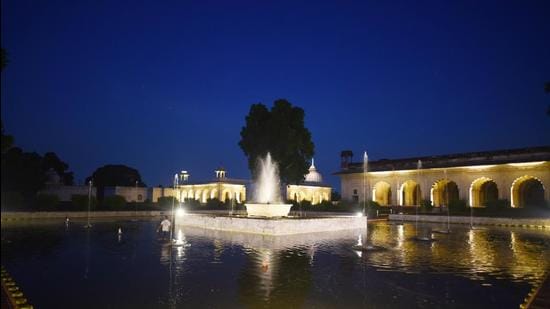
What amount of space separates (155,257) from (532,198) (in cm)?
4890

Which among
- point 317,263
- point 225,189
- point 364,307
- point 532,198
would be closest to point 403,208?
point 532,198

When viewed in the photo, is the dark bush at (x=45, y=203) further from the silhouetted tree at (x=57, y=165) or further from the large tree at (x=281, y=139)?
the silhouetted tree at (x=57, y=165)

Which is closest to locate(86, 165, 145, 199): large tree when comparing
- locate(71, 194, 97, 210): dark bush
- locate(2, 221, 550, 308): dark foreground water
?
locate(71, 194, 97, 210): dark bush

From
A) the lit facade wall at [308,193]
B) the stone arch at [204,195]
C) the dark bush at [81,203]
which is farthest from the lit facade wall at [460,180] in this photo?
the dark bush at [81,203]

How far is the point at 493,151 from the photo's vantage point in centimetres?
4681

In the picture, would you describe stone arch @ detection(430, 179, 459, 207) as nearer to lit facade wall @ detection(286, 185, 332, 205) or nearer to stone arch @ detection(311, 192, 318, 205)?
lit facade wall @ detection(286, 185, 332, 205)

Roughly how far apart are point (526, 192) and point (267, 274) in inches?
1884

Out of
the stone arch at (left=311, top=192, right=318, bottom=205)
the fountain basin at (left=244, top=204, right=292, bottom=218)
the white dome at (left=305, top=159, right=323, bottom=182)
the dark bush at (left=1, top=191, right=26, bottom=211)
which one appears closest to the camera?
the fountain basin at (left=244, top=204, right=292, bottom=218)

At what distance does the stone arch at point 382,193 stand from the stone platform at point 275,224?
2936 centimetres

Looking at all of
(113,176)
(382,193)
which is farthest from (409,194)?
(113,176)

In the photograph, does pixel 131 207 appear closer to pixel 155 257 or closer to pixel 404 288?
pixel 155 257

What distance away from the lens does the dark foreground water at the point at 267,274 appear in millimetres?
8148

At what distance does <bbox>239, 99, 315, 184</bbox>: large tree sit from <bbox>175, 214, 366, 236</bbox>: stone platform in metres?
13.6

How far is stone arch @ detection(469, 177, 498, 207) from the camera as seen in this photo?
46.2 metres
